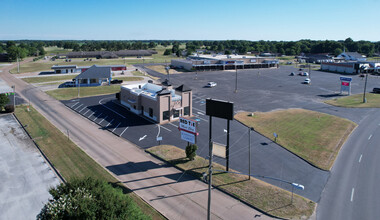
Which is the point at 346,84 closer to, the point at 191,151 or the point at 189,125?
the point at 189,125

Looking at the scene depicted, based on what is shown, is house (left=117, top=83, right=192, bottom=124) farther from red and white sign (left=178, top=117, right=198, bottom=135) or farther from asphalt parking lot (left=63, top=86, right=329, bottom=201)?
red and white sign (left=178, top=117, right=198, bottom=135)

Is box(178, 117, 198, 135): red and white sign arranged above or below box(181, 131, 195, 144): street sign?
above

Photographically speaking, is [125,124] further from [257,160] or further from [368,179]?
[368,179]

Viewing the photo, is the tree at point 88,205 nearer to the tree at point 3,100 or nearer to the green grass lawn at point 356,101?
the tree at point 3,100

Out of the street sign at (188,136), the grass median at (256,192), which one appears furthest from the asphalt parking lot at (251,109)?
the street sign at (188,136)

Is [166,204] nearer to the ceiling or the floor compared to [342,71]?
nearer to the floor

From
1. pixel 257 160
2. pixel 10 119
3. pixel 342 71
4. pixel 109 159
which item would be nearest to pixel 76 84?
pixel 10 119

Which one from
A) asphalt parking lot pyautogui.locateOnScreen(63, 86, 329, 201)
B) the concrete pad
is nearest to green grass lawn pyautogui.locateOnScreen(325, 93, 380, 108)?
asphalt parking lot pyautogui.locateOnScreen(63, 86, 329, 201)
